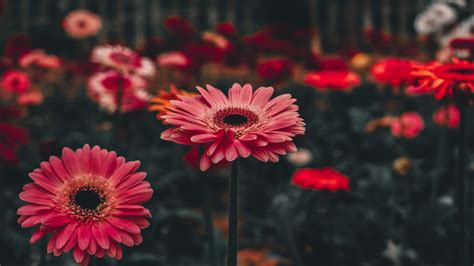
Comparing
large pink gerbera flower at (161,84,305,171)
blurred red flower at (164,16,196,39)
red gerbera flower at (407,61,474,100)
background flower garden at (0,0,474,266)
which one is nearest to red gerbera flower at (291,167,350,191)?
background flower garden at (0,0,474,266)

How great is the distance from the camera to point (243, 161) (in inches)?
139

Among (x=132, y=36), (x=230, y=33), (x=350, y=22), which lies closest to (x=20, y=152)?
(x=230, y=33)

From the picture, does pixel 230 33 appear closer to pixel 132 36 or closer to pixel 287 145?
pixel 287 145

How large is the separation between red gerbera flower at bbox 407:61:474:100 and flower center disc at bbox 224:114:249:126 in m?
0.46

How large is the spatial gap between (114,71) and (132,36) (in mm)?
6380

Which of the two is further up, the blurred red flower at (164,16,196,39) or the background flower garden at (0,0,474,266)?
the blurred red flower at (164,16,196,39)

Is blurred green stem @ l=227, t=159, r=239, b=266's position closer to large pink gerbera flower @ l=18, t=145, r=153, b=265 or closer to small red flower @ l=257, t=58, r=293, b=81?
large pink gerbera flower @ l=18, t=145, r=153, b=265

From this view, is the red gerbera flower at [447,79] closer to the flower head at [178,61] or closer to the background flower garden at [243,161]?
the background flower garden at [243,161]

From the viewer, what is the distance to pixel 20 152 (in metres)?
3.53

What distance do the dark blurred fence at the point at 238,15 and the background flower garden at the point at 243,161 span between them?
3.12m

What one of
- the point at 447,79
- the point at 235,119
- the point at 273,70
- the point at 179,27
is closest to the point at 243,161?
the point at 273,70

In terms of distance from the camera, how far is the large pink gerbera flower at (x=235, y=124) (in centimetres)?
93

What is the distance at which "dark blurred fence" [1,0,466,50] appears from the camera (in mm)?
8250

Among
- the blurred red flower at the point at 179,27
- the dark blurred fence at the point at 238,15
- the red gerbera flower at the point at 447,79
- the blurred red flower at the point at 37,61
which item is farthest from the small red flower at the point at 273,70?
the dark blurred fence at the point at 238,15
